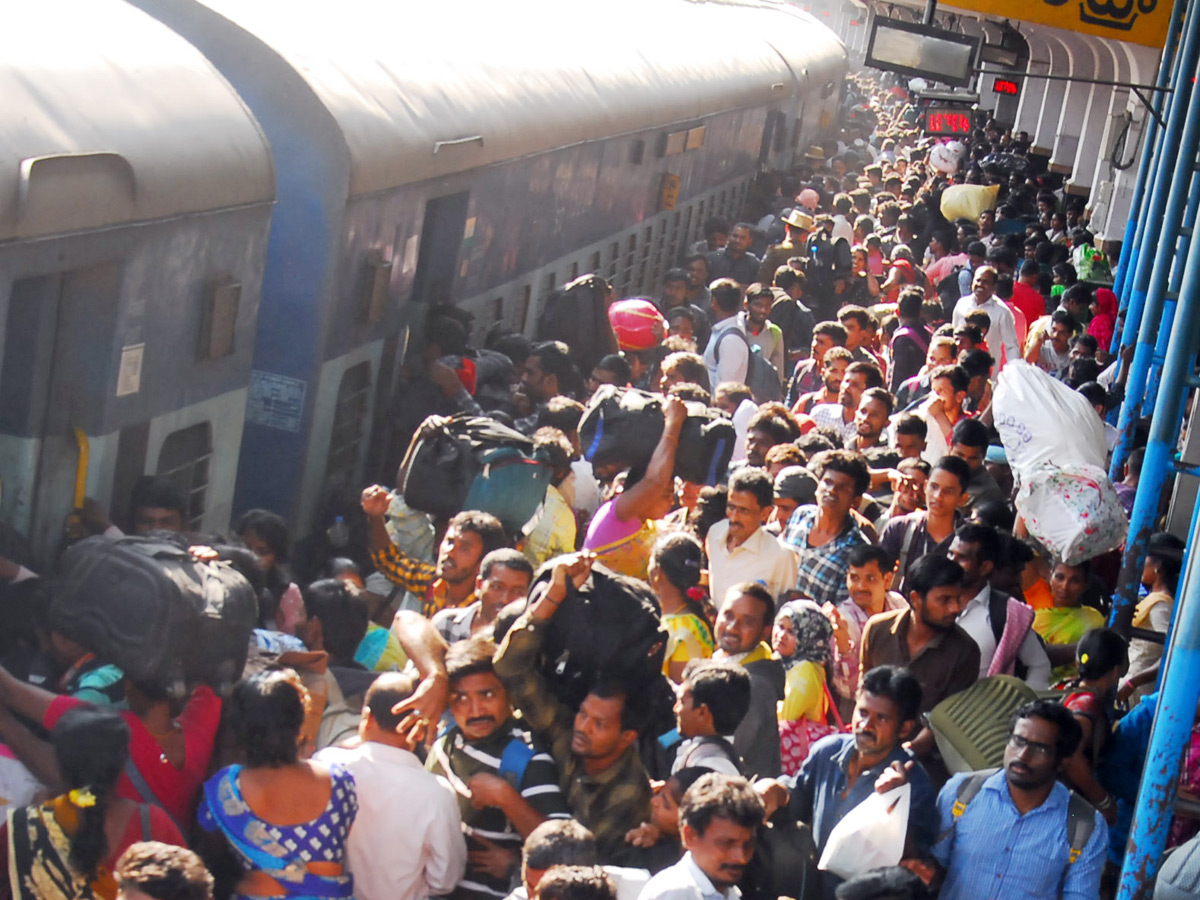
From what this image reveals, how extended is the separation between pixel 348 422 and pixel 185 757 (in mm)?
3091

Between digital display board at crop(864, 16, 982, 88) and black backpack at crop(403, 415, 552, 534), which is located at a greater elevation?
digital display board at crop(864, 16, 982, 88)

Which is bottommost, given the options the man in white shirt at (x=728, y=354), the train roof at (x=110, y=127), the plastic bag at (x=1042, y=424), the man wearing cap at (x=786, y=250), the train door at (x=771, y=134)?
the train door at (x=771, y=134)

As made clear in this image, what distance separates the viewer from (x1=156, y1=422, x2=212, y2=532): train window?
17.7 ft

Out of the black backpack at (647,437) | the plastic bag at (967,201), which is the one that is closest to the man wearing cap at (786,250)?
the plastic bag at (967,201)

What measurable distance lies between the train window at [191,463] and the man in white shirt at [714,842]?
2375 millimetres

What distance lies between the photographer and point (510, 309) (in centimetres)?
953

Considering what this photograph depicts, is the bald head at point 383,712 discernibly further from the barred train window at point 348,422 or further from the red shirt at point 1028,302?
the red shirt at point 1028,302

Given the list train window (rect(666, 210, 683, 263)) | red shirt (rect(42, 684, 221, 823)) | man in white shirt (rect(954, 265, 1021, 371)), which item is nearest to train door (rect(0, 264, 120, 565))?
red shirt (rect(42, 684, 221, 823))

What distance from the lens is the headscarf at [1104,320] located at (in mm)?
12438

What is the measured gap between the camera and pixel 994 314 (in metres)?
10.5

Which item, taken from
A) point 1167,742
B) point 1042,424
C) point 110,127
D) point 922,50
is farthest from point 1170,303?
point 110,127

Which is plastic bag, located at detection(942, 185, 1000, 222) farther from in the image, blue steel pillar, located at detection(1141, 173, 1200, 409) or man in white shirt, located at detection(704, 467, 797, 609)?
man in white shirt, located at detection(704, 467, 797, 609)

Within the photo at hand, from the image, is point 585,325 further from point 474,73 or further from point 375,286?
point 375,286

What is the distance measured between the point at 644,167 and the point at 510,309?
Answer: 4.08 m
